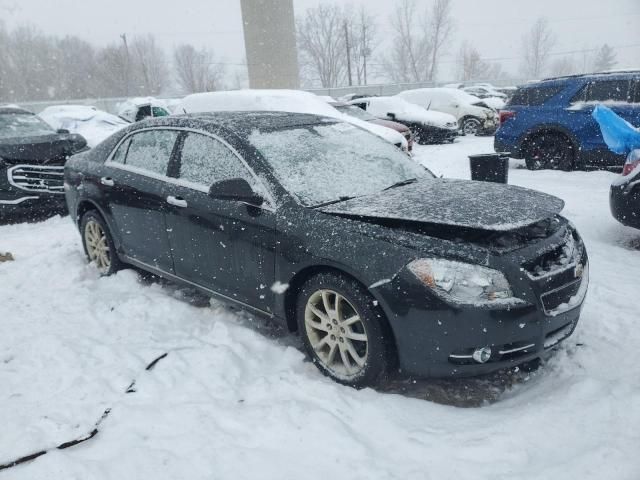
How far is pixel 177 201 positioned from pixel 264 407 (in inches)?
68.2

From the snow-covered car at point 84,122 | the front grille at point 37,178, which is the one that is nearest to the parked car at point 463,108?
the snow-covered car at point 84,122

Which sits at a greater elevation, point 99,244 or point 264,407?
point 99,244

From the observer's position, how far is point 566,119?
8.41m

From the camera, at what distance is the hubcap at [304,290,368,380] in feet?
9.07

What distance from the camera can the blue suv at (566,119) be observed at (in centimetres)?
819

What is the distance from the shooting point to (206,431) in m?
2.47

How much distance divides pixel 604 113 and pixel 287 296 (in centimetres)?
431

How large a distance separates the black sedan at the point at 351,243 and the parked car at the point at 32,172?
3.48 metres

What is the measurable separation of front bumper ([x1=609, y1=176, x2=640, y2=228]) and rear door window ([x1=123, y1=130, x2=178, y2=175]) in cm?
417

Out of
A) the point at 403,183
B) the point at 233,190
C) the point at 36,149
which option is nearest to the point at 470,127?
the point at 36,149

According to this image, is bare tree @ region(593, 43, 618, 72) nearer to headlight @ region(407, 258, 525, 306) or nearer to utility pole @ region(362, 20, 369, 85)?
utility pole @ region(362, 20, 369, 85)

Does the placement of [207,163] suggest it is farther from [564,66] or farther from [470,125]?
[564,66]

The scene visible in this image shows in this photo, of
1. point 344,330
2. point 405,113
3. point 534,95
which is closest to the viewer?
point 344,330

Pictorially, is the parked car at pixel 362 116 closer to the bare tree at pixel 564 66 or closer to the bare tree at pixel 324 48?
the bare tree at pixel 324 48
